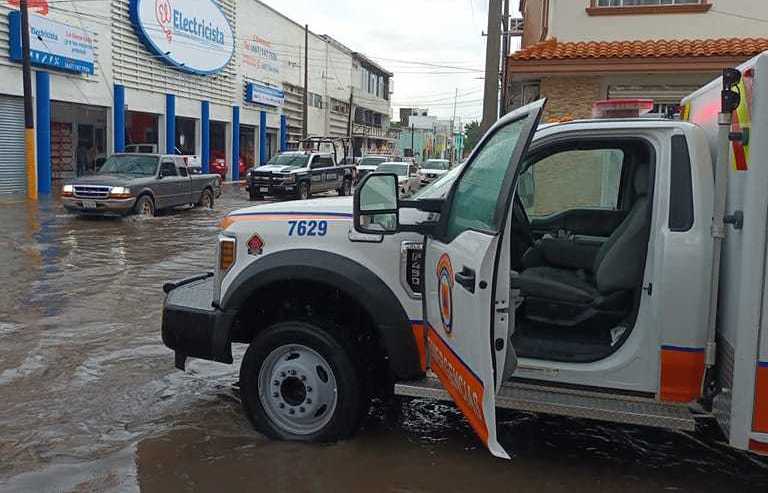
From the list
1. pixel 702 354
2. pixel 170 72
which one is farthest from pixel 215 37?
pixel 702 354

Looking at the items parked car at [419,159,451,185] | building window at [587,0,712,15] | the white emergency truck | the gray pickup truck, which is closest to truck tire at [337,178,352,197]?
parked car at [419,159,451,185]

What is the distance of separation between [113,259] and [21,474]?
7.88 meters

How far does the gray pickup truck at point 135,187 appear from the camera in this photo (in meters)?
16.1

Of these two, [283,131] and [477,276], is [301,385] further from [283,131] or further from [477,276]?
[283,131]

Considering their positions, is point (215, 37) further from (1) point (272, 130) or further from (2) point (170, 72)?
(1) point (272, 130)

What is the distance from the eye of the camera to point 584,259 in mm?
4926

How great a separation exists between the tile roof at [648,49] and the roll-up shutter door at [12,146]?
58.7 ft

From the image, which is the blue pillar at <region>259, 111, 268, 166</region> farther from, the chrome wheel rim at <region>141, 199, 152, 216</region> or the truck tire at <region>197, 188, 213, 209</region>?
the chrome wheel rim at <region>141, 199, 152, 216</region>

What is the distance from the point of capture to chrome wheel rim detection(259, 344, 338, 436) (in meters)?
4.10

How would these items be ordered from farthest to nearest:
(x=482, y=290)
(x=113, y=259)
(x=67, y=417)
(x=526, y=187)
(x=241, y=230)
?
(x=113, y=259), (x=526, y=187), (x=67, y=417), (x=241, y=230), (x=482, y=290)

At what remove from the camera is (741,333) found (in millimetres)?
3062

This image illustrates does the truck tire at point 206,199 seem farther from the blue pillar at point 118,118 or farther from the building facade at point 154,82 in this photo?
the blue pillar at point 118,118

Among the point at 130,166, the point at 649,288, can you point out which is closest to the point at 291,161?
the point at 130,166

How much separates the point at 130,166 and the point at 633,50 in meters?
12.0
